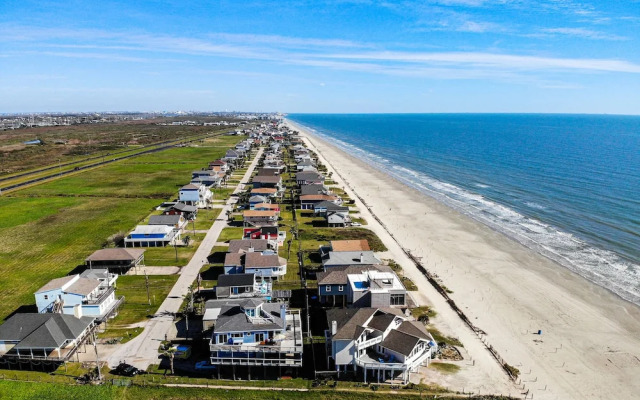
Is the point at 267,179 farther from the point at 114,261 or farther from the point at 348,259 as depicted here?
the point at 348,259

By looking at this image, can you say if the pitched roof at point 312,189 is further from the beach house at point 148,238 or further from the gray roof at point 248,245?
the beach house at point 148,238

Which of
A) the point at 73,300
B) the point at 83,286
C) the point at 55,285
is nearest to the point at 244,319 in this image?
the point at 73,300

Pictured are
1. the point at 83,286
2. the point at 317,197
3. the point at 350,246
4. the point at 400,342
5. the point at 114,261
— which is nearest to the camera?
the point at 400,342

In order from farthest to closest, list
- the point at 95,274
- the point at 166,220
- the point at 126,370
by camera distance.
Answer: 1. the point at 166,220
2. the point at 95,274
3. the point at 126,370

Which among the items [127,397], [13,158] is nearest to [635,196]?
[127,397]

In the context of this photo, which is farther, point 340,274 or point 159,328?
point 340,274

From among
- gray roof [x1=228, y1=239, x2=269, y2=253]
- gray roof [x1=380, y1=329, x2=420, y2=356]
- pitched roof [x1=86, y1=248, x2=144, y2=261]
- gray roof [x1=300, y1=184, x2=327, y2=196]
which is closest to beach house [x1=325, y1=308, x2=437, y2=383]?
gray roof [x1=380, y1=329, x2=420, y2=356]

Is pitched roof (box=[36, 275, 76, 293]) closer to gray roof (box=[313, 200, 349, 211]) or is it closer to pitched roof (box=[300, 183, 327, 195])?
gray roof (box=[313, 200, 349, 211])

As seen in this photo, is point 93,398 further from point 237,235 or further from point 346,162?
point 346,162

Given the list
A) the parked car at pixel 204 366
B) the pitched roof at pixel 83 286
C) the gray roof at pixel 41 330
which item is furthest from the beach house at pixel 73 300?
the parked car at pixel 204 366
